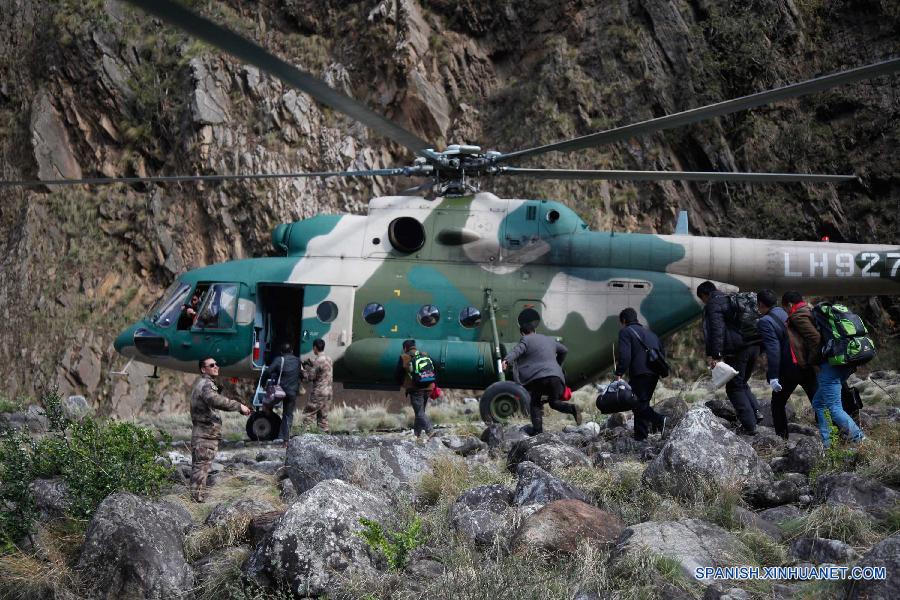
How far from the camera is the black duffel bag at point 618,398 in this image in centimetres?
872

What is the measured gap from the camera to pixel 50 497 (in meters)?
7.07

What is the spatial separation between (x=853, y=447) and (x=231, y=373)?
8.89 metres

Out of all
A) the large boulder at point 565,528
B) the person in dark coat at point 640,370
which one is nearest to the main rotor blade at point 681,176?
the person in dark coat at point 640,370

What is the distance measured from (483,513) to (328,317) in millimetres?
6877

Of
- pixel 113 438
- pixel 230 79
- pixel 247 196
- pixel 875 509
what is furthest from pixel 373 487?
pixel 230 79

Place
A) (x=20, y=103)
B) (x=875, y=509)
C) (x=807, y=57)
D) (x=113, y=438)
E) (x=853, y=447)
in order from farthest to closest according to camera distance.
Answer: (x=20, y=103) < (x=807, y=57) < (x=113, y=438) < (x=853, y=447) < (x=875, y=509)

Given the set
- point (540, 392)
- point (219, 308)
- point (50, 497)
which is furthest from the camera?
point (219, 308)

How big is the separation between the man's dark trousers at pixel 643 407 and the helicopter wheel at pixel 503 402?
245cm

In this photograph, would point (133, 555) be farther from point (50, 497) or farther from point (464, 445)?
point (464, 445)

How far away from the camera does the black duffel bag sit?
8.72 m

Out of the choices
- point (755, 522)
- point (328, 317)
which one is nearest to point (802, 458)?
point (755, 522)

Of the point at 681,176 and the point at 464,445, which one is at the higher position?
the point at 681,176

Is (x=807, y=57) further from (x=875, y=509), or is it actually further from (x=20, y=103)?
(x=20, y=103)

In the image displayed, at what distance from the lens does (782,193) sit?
21.9m
